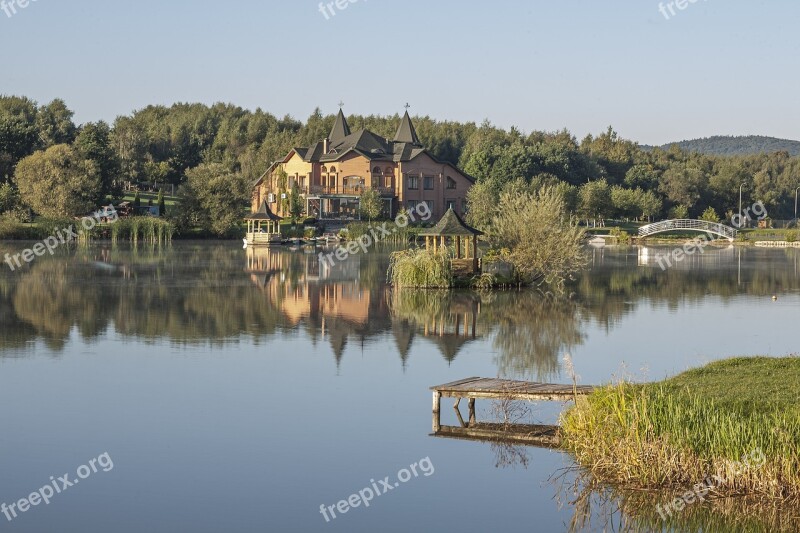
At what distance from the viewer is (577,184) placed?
9656cm

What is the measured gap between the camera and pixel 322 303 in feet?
93.5

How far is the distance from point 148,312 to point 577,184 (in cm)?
7457

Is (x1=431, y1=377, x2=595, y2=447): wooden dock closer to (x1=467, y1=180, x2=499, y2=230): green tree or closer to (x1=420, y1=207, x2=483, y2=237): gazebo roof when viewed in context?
(x1=420, y1=207, x2=483, y2=237): gazebo roof

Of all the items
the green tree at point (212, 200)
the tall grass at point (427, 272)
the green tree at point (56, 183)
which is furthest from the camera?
the green tree at point (212, 200)

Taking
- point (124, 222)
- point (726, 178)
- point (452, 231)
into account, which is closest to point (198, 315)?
point (452, 231)

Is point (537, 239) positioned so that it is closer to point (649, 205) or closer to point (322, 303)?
point (322, 303)

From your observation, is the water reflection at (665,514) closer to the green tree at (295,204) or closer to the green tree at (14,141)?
the green tree at (295,204)
